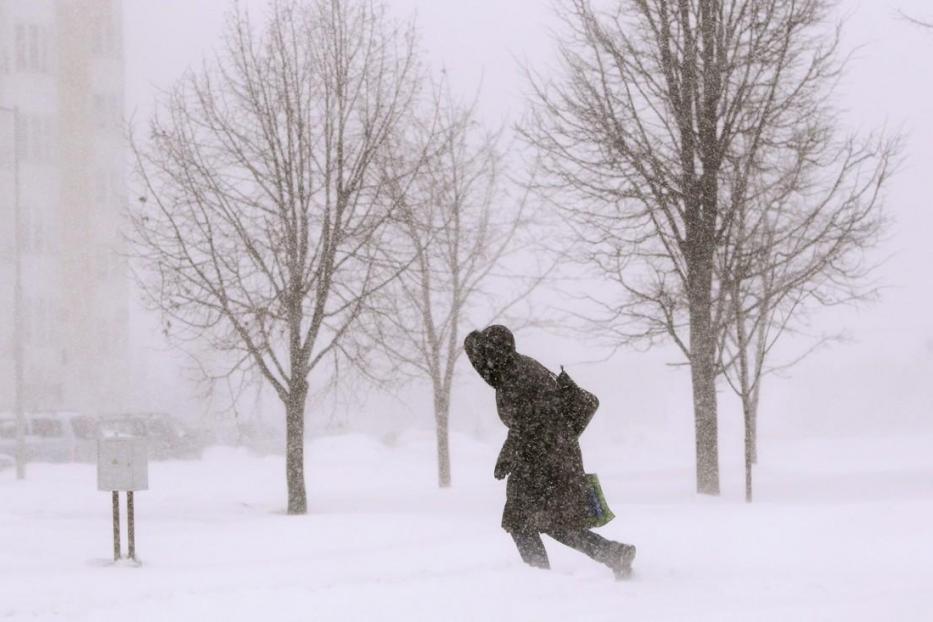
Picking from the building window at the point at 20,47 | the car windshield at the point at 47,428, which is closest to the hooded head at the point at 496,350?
the car windshield at the point at 47,428

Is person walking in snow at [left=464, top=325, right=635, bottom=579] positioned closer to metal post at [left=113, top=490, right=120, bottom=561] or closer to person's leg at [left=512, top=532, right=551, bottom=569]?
person's leg at [left=512, top=532, right=551, bottom=569]

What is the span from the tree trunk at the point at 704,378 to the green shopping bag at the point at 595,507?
8968 millimetres

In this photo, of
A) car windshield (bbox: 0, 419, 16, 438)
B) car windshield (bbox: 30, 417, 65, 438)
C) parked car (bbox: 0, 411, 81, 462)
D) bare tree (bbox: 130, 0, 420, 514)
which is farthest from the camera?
car windshield (bbox: 0, 419, 16, 438)

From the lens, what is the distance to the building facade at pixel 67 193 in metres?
54.4

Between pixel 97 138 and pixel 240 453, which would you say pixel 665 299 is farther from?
pixel 97 138

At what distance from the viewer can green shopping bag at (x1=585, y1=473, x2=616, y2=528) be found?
6.87 metres

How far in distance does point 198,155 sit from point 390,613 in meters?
9.80

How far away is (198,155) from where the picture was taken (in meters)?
14.9

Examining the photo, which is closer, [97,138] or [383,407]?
[97,138]

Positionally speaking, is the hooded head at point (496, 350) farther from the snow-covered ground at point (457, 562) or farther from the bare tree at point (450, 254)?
the bare tree at point (450, 254)

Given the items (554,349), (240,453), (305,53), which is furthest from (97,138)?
(305,53)

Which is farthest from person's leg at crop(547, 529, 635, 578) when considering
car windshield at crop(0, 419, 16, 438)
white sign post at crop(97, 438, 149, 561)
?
car windshield at crop(0, 419, 16, 438)

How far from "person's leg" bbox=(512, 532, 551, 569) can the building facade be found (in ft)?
157

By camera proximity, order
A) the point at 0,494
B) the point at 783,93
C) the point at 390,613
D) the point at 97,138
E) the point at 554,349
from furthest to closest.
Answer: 1. the point at 554,349
2. the point at 97,138
3. the point at 0,494
4. the point at 783,93
5. the point at 390,613
